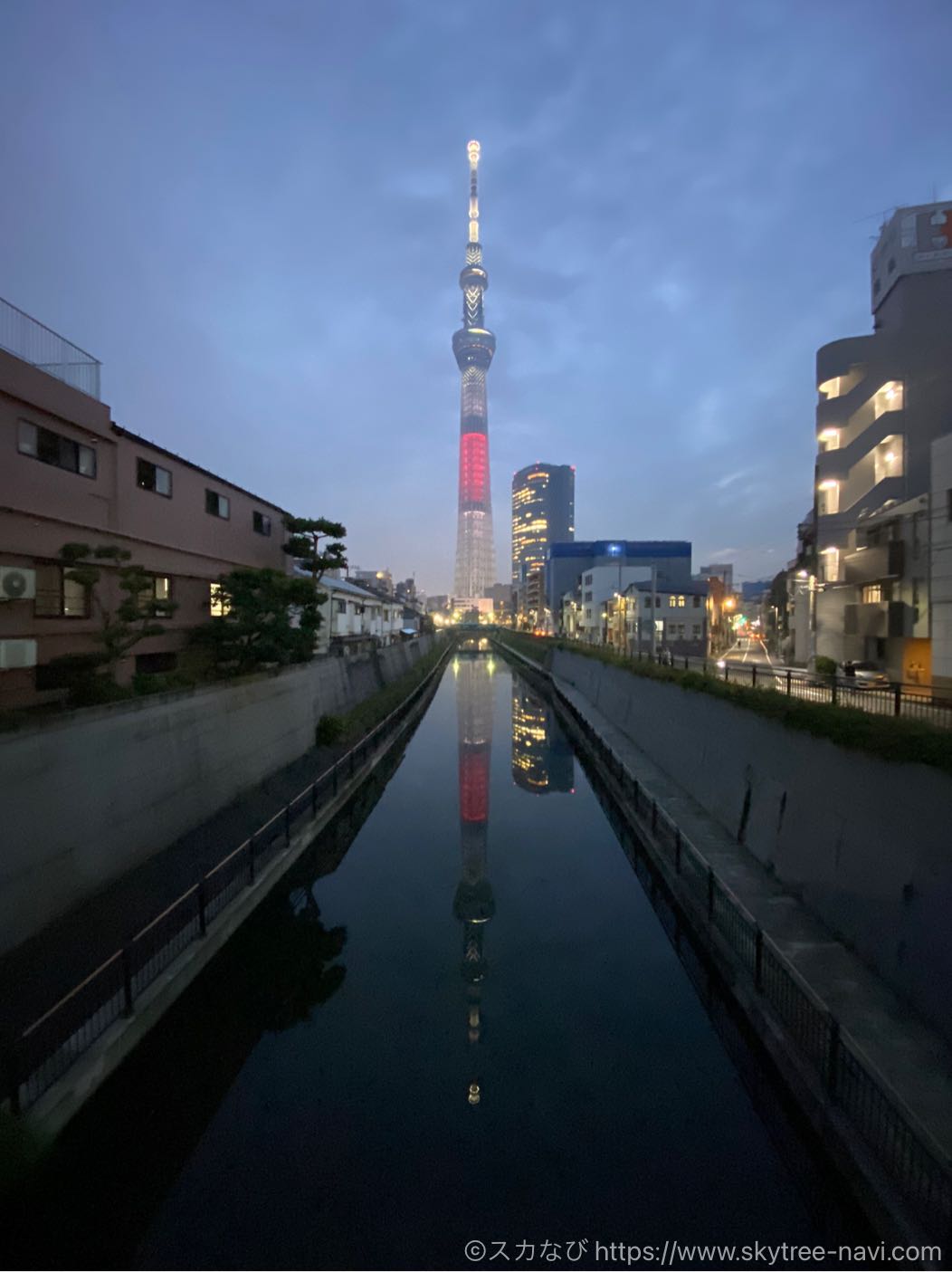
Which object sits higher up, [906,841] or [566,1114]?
[906,841]

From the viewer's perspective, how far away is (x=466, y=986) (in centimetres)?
968

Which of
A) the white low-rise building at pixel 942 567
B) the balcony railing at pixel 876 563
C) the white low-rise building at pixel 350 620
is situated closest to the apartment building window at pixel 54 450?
the white low-rise building at pixel 350 620

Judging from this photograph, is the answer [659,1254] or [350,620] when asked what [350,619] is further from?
[659,1254]

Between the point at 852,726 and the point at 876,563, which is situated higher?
the point at 876,563

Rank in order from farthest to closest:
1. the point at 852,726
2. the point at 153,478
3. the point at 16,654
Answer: the point at 153,478
the point at 16,654
the point at 852,726

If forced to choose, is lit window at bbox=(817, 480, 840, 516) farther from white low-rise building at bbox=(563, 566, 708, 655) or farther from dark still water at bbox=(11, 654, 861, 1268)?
dark still water at bbox=(11, 654, 861, 1268)

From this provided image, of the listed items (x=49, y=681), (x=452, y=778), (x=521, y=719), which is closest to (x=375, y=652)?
(x=521, y=719)

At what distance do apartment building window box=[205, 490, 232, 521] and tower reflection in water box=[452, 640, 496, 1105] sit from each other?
1405 centimetres

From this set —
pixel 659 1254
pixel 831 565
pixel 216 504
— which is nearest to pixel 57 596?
pixel 216 504

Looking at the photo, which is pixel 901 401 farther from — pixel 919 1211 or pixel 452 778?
pixel 919 1211

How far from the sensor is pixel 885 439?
31.8 metres

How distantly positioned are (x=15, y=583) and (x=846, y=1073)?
1566 centimetres

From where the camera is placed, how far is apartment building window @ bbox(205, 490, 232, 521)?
842 inches

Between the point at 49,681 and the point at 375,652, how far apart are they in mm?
23590
